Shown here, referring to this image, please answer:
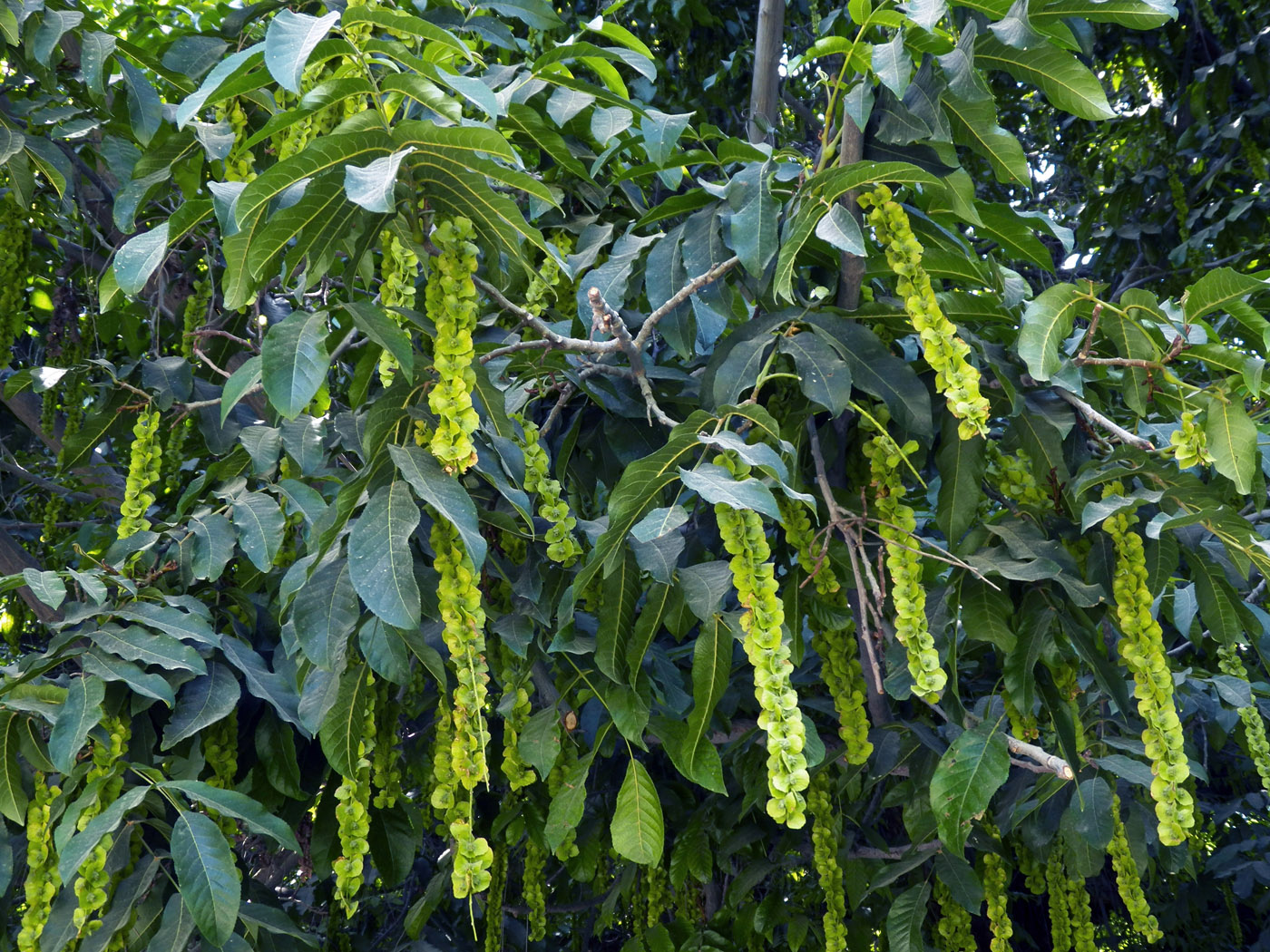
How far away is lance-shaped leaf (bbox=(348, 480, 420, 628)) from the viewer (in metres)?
1.21

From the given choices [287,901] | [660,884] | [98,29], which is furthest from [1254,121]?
[287,901]

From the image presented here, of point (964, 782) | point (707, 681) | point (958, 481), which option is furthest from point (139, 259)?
point (964, 782)

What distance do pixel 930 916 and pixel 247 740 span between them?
1904 mm

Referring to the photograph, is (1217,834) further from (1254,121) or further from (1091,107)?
(1091,107)

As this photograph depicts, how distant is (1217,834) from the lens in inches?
161

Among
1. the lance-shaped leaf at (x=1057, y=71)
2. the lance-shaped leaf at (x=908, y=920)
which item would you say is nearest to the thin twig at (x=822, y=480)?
the lance-shaped leaf at (x=1057, y=71)

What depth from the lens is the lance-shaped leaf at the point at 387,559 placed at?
1.21m

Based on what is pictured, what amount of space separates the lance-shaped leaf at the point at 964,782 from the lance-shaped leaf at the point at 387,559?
2.79 feet

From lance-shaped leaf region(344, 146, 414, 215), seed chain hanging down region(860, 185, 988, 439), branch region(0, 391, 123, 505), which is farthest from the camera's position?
branch region(0, 391, 123, 505)

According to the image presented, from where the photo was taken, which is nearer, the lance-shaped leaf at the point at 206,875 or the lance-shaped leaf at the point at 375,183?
the lance-shaped leaf at the point at 375,183

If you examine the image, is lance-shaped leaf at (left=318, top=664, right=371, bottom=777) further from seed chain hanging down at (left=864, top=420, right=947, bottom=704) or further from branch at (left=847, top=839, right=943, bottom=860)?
branch at (left=847, top=839, right=943, bottom=860)

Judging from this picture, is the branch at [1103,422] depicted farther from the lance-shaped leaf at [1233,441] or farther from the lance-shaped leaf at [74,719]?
the lance-shaped leaf at [74,719]

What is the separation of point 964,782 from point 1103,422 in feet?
1.96

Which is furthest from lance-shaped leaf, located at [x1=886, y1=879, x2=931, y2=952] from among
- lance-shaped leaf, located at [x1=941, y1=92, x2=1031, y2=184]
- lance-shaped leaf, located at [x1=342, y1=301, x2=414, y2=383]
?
lance-shaped leaf, located at [x1=342, y1=301, x2=414, y2=383]
